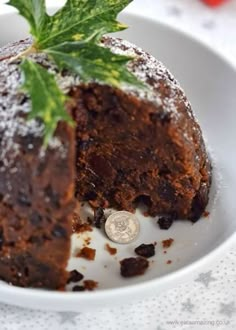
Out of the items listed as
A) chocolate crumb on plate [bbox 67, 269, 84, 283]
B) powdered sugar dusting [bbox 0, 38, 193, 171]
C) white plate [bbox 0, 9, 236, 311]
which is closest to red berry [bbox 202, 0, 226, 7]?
white plate [bbox 0, 9, 236, 311]

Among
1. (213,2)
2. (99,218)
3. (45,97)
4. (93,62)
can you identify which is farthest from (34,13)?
(213,2)

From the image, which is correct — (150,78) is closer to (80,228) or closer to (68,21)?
(68,21)

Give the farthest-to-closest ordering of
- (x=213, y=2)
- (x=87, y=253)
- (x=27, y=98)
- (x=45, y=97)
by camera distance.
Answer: (x=213, y=2)
(x=87, y=253)
(x=27, y=98)
(x=45, y=97)

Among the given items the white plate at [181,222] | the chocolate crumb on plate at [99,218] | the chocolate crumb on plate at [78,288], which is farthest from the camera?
the chocolate crumb on plate at [99,218]

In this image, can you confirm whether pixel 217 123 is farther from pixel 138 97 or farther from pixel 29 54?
pixel 29 54

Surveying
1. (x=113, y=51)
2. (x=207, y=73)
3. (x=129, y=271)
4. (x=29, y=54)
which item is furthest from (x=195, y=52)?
(x=129, y=271)

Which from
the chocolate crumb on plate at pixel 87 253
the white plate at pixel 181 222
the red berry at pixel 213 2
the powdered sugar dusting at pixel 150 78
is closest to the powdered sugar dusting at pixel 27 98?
the powdered sugar dusting at pixel 150 78

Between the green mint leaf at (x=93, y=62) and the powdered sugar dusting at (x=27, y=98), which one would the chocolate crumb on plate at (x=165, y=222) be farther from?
the green mint leaf at (x=93, y=62)

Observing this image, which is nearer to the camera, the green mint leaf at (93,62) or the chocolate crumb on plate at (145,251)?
the green mint leaf at (93,62)
